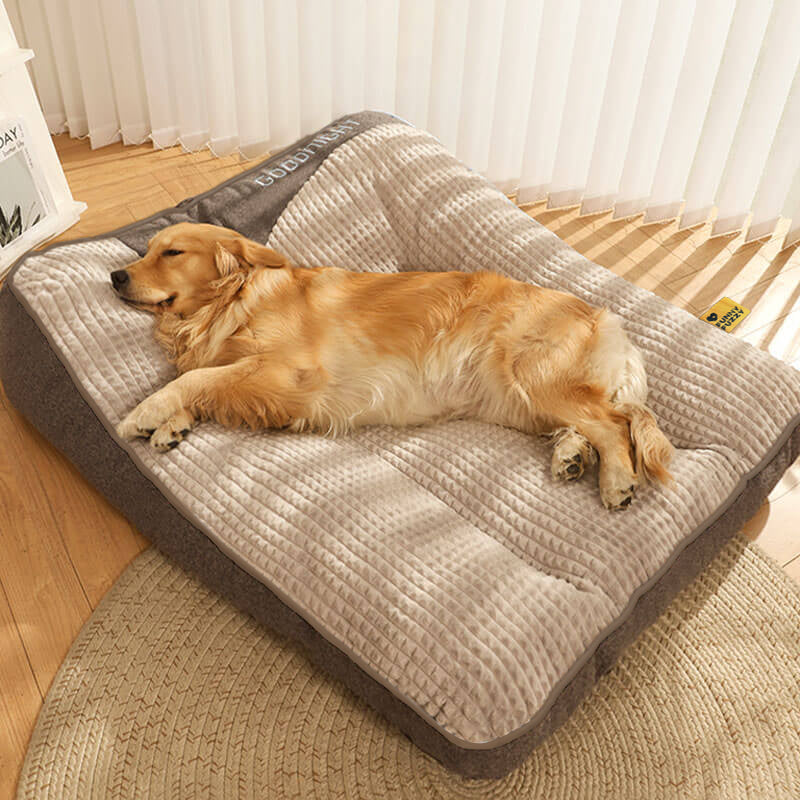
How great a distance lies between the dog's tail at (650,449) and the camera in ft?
6.16

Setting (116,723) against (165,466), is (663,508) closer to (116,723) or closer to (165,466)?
(165,466)

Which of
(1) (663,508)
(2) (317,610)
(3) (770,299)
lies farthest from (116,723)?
(3) (770,299)

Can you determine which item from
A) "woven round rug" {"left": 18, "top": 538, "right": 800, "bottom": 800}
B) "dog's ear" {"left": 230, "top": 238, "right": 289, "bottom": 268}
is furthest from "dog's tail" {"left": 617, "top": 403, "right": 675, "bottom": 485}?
"dog's ear" {"left": 230, "top": 238, "right": 289, "bottom": 268}

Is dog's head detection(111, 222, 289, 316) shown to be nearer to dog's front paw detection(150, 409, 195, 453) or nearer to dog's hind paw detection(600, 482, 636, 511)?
dog's front paw detection(150, 409, 195, 453)

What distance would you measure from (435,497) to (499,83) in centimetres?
185

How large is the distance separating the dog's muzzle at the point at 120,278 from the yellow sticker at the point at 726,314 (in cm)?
181

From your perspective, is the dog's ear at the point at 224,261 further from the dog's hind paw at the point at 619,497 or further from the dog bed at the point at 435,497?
the dog's hind paw at the point at 619,497

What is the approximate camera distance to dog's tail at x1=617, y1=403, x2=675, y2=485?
1.88 meters

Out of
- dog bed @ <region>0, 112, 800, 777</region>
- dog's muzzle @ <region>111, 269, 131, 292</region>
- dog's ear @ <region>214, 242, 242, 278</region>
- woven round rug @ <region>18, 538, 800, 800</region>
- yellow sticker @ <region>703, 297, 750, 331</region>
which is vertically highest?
dog's ear @ <region>214, 242, 242, 278</region>

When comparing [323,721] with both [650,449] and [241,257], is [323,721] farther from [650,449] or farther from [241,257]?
[241,257]

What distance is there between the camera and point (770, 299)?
2.95 m

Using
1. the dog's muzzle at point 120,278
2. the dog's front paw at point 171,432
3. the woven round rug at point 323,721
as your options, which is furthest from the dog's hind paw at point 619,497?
the dog's muzzle at point 120,278

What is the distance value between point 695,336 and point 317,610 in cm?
122

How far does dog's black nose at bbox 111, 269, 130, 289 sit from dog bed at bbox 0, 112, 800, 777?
6 centimetres
